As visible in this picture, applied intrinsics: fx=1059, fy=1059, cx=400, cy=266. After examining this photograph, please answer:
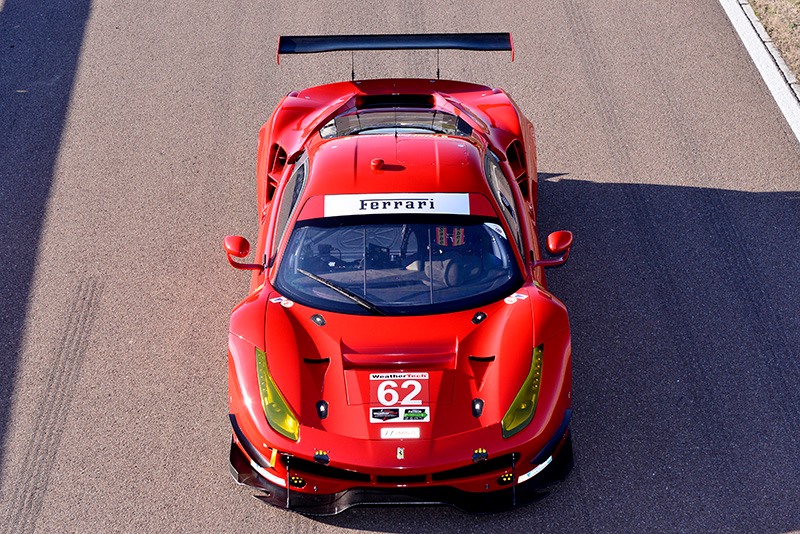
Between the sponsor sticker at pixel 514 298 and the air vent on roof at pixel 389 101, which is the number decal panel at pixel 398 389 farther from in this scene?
the air vent on roof at pixel 389 101

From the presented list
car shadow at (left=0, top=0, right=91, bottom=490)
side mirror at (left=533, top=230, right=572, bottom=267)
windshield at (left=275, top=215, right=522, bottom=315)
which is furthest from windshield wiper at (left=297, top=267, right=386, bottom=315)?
car shadow at (left=0, top=0, right=91, bottom=490)

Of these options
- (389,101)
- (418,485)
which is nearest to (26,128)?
(389,101)

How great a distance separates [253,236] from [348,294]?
219 cm

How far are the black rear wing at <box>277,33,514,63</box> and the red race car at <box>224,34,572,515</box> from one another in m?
0.93

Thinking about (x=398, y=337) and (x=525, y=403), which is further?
(x=398, y=337)

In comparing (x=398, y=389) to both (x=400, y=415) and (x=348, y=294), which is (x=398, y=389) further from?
(x=348, y=294)

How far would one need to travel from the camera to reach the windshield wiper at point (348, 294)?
20.2ft

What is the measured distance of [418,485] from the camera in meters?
5.60

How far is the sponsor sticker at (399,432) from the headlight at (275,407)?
467 millimetres

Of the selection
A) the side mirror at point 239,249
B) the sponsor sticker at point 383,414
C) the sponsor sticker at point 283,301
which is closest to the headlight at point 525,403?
the sponsor sticker at point 383,414

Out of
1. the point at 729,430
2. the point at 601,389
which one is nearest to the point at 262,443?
the point at 601,389

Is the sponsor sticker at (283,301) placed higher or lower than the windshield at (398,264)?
lower

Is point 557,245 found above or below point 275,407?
above

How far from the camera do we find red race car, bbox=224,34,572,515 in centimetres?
564
